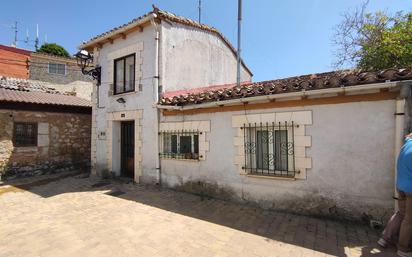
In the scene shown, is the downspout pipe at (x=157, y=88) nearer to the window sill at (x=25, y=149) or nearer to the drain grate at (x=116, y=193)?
the drain grate at (x=116, y=193)

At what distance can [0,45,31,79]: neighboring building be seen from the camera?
22.4 m

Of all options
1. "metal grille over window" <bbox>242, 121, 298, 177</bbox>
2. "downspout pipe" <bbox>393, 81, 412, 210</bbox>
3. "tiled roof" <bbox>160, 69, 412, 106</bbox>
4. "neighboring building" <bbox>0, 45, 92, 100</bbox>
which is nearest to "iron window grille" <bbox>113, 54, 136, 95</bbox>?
"tiled roof" <bbox>160, 69, 412, 106</bbox>

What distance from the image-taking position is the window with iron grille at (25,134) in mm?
9627

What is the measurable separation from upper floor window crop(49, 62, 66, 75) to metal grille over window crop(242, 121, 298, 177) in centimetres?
2307

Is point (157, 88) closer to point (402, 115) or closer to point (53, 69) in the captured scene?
point (402, 115)

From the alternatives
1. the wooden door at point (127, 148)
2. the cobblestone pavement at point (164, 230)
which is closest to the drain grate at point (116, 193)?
the cobblestone pavement at point (164, 230)

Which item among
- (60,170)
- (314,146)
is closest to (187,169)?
(314,146)

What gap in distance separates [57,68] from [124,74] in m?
17.6

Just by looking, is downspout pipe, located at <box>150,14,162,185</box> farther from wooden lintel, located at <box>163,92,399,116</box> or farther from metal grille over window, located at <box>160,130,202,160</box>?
wooden lintel, located at <box>163,92,399,116</box>

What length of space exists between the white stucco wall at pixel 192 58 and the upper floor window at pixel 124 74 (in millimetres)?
1552

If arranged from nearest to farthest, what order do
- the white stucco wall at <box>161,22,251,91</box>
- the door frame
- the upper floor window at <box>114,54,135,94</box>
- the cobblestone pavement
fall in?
the cobblestone pavement → the white stucco wall at <box>161,22,251,91</box> → the door frame → the upper floor window at <box>114,54,135,94</box>

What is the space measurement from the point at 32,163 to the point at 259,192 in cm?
945

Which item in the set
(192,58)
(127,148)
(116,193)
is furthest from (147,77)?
(116,193)

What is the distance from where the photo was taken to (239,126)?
6.08 meters
